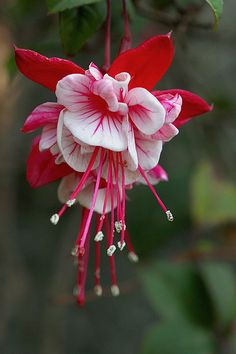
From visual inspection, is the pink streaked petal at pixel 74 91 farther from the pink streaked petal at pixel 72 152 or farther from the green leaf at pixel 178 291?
the green leaf at pixel 178 291

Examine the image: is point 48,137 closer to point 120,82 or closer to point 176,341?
point 120,82

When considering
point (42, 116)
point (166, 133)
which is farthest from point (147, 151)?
point (42, 116)

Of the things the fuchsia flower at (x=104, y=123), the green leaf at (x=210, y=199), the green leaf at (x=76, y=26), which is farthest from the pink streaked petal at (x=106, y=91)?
the green leaf at (x=210, y=199)

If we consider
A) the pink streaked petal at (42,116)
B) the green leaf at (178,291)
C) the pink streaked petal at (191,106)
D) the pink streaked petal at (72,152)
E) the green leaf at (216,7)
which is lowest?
the green leaf at (178,291)

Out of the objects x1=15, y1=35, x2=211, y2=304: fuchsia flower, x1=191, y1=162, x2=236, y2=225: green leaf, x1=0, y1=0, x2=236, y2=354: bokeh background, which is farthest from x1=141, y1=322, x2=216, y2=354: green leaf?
x1=15, y1=35, x2=211, y2=304: fuchsia flower

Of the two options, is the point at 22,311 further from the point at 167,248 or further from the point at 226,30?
the point at 226,30

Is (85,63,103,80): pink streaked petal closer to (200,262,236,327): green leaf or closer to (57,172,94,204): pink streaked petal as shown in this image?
(57,172,94,204): pink streaked petal

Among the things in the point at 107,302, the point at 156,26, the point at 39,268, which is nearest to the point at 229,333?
the point at 107,302
